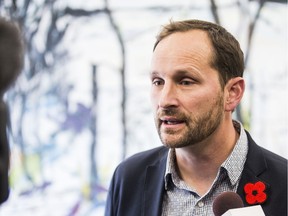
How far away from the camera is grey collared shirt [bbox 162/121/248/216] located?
4.40 ft

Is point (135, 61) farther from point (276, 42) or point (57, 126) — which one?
point (276, 42)

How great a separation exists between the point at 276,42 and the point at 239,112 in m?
0.48

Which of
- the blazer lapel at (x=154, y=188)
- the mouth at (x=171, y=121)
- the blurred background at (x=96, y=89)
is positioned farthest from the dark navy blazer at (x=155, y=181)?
the blurred background at (x=96, y=89)

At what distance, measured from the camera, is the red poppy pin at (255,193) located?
1292 millimetres

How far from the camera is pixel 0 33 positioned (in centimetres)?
34

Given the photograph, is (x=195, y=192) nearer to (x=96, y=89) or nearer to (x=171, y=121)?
(x=171, y=121)

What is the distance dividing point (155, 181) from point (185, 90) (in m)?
0.34

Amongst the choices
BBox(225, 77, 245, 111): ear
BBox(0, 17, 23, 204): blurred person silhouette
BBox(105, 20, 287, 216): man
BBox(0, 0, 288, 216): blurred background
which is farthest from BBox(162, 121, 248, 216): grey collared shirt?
BBox(0, 0, 288, 216): blurred background

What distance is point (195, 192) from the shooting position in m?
1.37

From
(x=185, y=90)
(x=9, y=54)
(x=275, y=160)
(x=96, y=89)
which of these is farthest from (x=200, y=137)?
(x=96, y=89)

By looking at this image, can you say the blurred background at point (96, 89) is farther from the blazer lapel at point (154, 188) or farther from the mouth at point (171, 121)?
the mouth at point (171, 121)

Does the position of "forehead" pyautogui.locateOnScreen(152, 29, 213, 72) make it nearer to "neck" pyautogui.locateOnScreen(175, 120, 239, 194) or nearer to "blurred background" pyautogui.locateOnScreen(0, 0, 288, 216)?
"neck" pyautogui.locateOnScreen(175, 120, 239, 194)

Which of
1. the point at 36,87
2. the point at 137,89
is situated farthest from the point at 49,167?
the point at 137,89

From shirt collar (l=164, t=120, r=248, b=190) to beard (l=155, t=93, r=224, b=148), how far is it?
99mm
